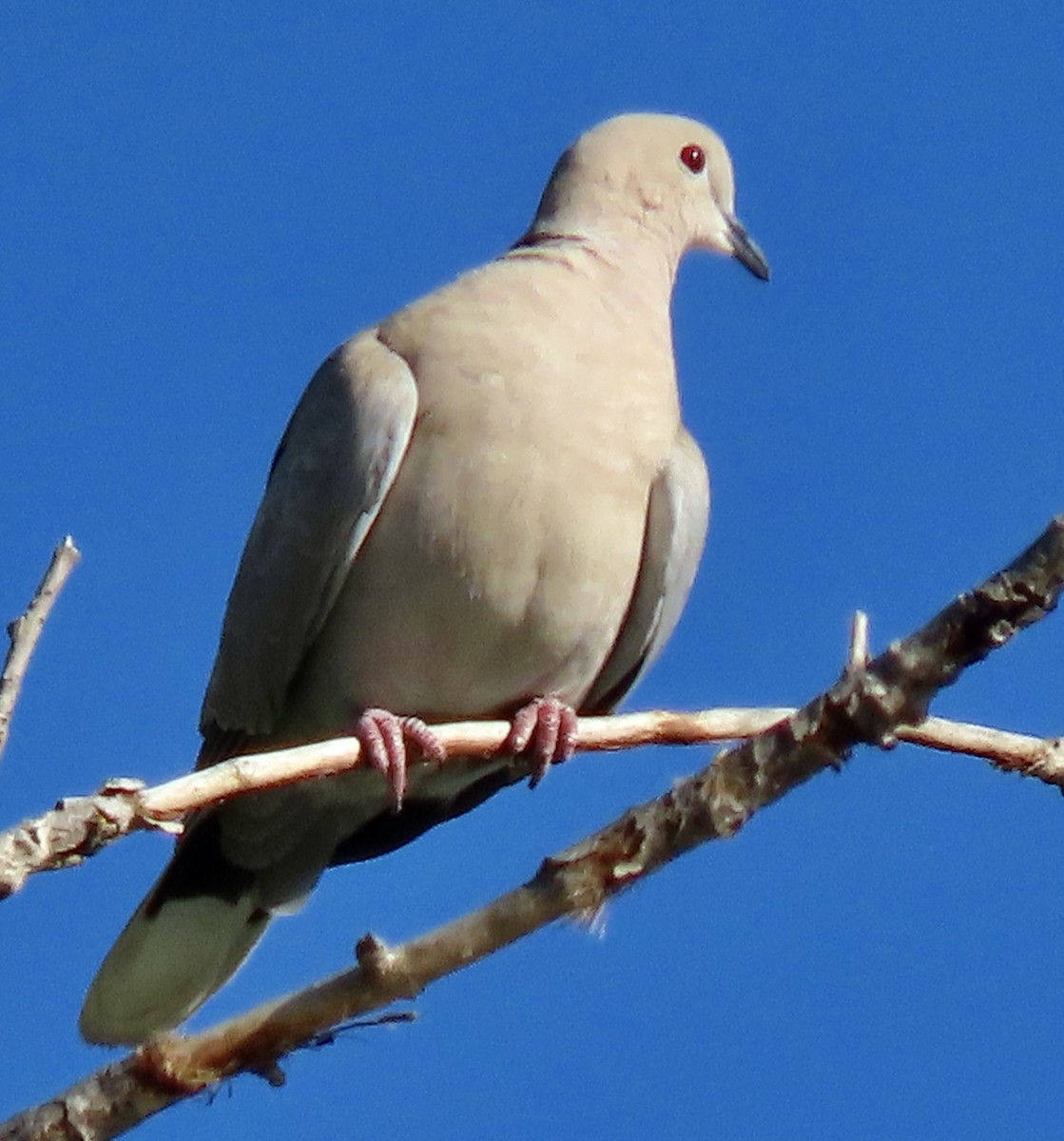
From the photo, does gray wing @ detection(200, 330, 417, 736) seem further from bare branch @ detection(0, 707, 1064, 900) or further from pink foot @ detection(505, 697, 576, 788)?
bare branch @ detection(0, 707, 1064, 900)

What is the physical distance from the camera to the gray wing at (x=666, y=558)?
452 centimetres

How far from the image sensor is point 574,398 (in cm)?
440

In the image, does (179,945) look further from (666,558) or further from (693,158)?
(693,158)

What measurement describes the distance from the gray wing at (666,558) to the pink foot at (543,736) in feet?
1.33

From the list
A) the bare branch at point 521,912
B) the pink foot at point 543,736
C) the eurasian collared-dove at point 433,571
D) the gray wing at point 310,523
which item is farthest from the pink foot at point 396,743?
the bare branch at point 521,912

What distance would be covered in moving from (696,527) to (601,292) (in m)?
0.61

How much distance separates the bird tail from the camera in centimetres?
436

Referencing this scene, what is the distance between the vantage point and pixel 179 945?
15.0 feet

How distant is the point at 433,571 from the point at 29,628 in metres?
1.61

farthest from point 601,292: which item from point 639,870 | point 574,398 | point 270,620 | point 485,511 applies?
point 639,870

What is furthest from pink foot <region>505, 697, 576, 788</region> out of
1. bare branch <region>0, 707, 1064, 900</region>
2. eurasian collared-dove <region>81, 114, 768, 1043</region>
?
bare branch <region>0, 707, 1064, 900</region>

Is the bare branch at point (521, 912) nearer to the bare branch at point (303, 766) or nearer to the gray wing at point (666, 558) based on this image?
the bare branch at point (303, 766)

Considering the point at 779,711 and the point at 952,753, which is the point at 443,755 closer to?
the point at 779,711

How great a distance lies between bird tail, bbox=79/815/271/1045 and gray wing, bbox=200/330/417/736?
1.21 feet
